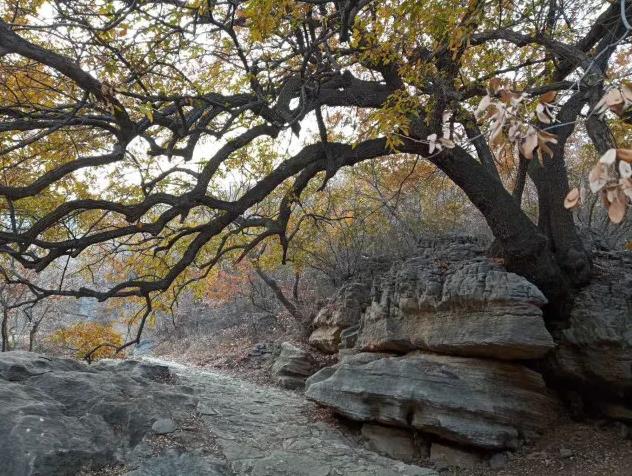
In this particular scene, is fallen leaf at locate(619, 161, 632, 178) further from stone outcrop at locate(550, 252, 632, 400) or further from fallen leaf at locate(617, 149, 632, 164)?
stone outcrop at locate(550, 252, 632, 400)

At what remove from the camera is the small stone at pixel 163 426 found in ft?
17.4

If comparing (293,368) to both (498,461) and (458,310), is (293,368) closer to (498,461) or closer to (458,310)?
(458,310)

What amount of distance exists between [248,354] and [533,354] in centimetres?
916

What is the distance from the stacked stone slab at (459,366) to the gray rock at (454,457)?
0.13 metres

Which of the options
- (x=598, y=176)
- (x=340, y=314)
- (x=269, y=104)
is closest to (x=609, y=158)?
(x=598, y=176)

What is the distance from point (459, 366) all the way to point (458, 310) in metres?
0.77

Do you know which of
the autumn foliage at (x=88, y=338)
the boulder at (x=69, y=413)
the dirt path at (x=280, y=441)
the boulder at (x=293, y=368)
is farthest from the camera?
the autumn foliage at (x=88, y=338)

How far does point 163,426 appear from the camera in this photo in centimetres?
542

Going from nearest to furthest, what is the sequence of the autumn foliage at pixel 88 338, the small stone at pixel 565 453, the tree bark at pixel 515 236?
the small stone at pixel 565 453 → the tree bark at pixel 515 236 → the autumn foliage at pixel 88 338

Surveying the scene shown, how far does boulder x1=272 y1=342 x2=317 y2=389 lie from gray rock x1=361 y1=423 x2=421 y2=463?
3354mm

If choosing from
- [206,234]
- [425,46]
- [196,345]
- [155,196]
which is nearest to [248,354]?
[196,345]

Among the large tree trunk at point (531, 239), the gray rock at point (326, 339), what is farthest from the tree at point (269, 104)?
the gray rock at point (326, 339)

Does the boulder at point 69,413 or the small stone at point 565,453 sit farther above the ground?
the boulder at point 69,413

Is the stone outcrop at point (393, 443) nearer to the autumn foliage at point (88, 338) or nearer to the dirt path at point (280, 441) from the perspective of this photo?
the dirt path at point (280, 441)
